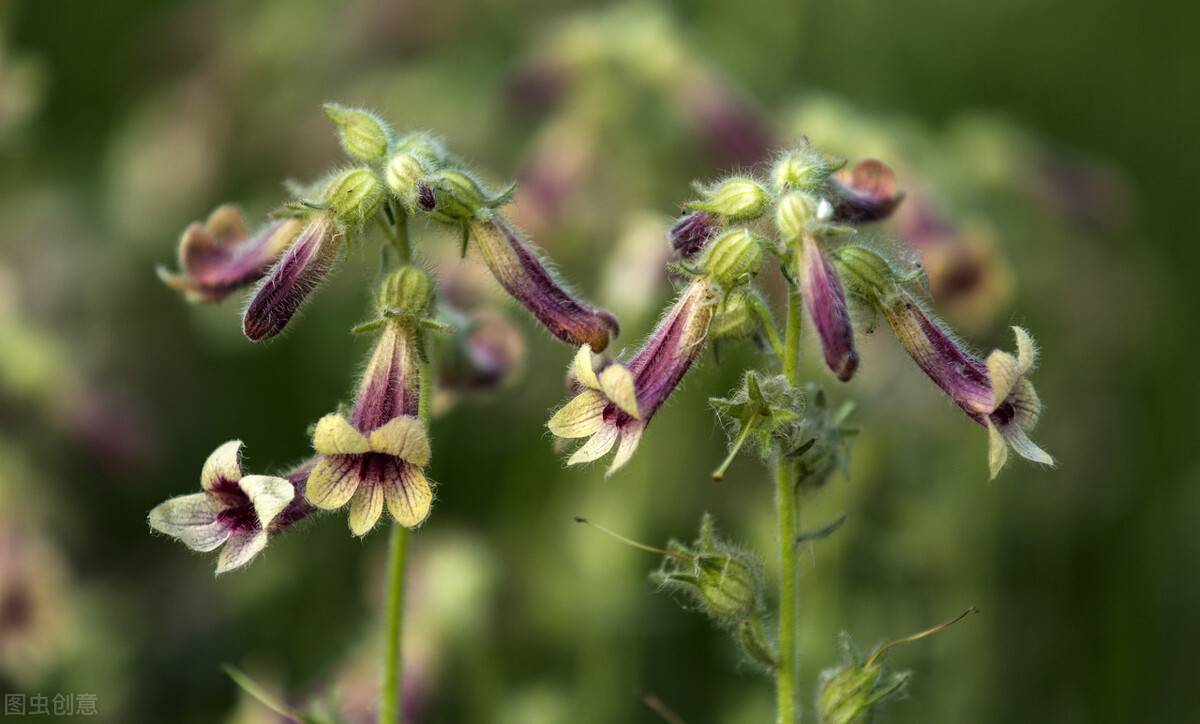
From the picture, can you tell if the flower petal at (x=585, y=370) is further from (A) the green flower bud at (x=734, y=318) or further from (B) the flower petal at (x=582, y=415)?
(A) the green flower bud at (x=734, y=318)

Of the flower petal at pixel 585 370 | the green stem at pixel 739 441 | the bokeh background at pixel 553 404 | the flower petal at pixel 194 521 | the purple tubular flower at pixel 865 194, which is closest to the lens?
the green stem at pixel 739 441

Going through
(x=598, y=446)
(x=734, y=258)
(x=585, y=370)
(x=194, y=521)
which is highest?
(x=734, y=258)

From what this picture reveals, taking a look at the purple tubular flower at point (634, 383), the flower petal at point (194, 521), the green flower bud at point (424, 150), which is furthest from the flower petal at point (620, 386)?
the flower petal at point (194, 521)

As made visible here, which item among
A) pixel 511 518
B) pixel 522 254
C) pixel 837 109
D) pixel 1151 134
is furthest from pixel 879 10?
pixel 522 254

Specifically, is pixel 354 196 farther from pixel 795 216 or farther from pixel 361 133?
pixel 795 216

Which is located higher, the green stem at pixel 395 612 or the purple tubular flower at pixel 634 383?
the purple tubular flower at pixel 634 383

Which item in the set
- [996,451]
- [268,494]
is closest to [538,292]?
[268,494]
